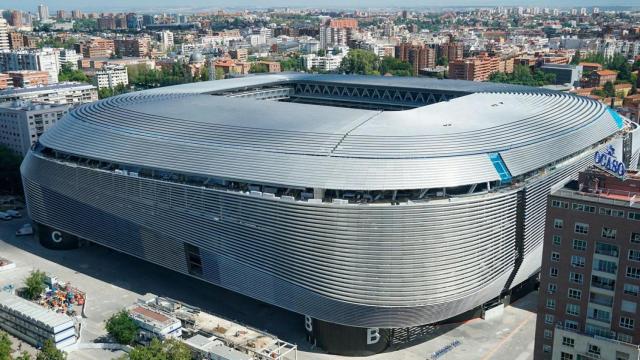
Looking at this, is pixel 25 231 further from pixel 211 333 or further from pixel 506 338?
pixel 506 338

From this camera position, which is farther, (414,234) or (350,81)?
(350,81)

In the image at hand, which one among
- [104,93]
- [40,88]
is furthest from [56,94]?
[104,93]

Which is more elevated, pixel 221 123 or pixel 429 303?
pixel 221 123

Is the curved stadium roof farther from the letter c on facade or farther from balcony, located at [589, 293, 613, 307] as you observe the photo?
balcony, located at [589, 293, 613, 307]

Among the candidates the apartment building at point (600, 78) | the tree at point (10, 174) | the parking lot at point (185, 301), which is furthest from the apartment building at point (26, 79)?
the apartment building at point (600, 78)

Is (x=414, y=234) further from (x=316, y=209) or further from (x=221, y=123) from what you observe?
(x=221, y=123)

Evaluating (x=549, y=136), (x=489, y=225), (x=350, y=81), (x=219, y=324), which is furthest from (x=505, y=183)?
(x=350, y=81)

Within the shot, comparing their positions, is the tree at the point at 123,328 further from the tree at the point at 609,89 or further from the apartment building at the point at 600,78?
the apartment building at the point at 600,78
